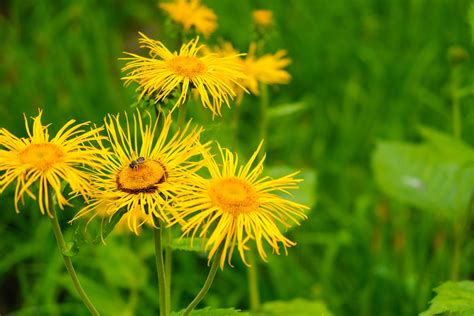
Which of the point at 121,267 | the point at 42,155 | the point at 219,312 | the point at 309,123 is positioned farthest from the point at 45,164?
the point at 309,123

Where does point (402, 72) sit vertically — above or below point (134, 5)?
below

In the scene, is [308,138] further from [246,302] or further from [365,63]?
[246,302]

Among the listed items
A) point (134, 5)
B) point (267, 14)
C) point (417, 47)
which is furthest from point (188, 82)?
point (134, 5)

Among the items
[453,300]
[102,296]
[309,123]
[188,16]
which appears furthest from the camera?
[309,123]

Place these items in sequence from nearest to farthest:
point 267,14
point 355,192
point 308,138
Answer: point 267,14 < point 355,192 < point 308,138

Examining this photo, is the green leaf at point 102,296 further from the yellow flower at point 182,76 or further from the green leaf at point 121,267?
the yellow flower at point 182,76

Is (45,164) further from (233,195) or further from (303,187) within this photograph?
(303,187)

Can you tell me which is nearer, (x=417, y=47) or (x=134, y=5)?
(x=417, y=47)
